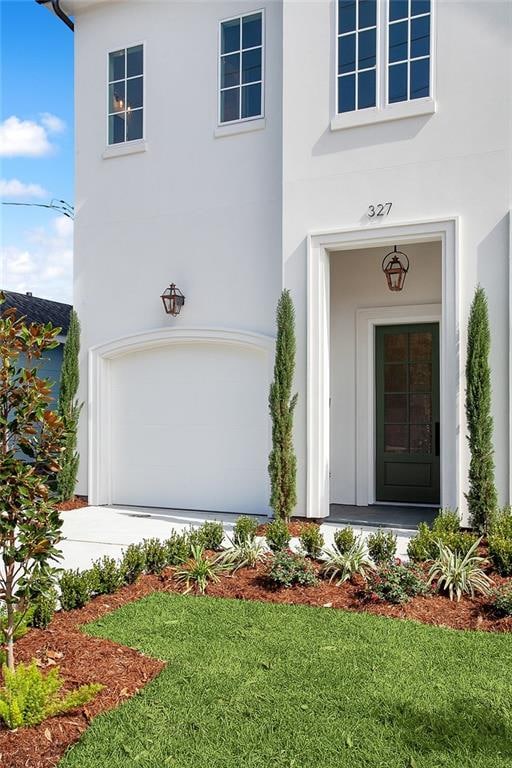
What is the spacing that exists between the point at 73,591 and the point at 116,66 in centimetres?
882

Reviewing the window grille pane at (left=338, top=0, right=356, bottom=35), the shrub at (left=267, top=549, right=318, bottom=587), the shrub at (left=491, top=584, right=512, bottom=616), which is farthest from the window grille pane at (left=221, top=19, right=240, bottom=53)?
the shrub at (left=491, top=584, right=512, bottom=616)

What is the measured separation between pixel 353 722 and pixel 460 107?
6826 mm

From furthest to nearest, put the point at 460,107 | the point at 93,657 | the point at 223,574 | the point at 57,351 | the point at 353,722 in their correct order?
the point at 57,351 → the point at 460,107 → the point at 223,574 → the point at 93,657 → the point at 353,722

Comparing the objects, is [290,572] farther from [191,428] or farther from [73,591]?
[191,428]

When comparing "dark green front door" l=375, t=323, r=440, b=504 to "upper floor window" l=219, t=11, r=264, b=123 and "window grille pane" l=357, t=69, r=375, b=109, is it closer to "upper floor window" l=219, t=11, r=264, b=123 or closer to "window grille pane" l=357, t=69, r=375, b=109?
"window grille pane" l=357, t=69, r=375, b=109

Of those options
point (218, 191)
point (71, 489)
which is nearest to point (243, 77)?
point (218, 191)

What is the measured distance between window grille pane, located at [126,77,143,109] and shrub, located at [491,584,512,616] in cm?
885

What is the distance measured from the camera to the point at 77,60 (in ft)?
35.0

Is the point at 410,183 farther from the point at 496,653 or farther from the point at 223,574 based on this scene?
the point at 496,653

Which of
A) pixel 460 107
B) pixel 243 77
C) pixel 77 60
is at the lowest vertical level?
pixel 460 107

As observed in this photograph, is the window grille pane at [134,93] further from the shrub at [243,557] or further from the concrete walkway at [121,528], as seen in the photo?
the shrub at [243,557]

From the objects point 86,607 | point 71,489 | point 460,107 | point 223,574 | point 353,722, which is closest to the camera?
point 353,722

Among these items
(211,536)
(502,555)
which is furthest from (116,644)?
(502,555)

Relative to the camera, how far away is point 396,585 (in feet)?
15.8
